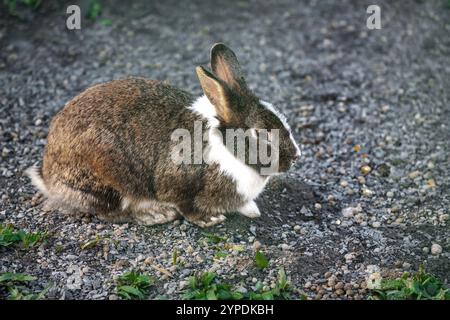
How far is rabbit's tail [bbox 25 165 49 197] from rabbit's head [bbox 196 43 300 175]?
1.86 m

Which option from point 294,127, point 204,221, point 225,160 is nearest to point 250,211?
point 204,221

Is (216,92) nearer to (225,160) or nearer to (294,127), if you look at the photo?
(225,160)

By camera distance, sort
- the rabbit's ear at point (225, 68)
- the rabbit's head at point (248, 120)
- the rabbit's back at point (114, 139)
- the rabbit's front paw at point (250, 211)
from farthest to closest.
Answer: the rabbit's front paw at point (250, 211), the rabbit's back at point (114, 139), the rabbit's ear at point (225, 68), the rabbit's head at point (248, 120)

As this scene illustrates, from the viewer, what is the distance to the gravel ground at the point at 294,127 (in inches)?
225

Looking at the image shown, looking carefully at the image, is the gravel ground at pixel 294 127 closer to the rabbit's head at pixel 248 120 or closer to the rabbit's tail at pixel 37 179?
the rabbit's tail at pixel 37 179

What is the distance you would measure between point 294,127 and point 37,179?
315 cm

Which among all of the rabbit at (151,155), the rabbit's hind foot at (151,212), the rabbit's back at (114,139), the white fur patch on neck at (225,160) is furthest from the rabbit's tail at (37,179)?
the white fur patch on neck at (225,160)

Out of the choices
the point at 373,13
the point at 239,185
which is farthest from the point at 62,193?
the point at 373,13

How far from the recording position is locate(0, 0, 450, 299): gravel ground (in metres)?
5.72

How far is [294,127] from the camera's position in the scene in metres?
7.92

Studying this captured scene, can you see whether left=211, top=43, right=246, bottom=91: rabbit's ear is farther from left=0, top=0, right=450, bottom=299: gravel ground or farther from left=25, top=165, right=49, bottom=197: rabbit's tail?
left=25, top=165, right=49, bottom=197: rabbit's tail

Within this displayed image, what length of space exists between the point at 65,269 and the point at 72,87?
136 inches

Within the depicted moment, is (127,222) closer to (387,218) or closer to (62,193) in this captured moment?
(62,193)
